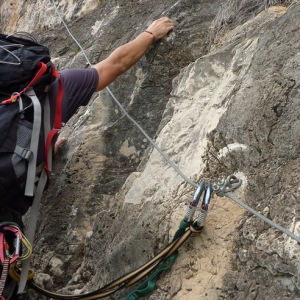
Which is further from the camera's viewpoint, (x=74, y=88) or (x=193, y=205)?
(x=74, y=88)

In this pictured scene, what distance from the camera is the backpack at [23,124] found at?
3.03 metres

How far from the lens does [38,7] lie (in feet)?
25.6

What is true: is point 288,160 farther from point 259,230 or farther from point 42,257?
point 42,257

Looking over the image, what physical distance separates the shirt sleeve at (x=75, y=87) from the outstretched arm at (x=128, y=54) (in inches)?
5.1

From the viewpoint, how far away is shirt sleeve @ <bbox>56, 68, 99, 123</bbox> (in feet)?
11.6

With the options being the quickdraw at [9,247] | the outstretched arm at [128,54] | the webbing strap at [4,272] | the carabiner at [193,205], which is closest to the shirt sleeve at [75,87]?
the outstretched arm at [128,54]

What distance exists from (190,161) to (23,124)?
1.14 m

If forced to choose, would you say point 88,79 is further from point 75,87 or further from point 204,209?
point 204,209

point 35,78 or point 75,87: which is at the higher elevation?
point 35,78

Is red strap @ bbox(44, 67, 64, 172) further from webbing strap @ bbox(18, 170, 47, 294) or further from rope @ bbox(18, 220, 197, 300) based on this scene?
rope @ bbox(18, 220, 197, 300)

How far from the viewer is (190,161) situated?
3.39 meters

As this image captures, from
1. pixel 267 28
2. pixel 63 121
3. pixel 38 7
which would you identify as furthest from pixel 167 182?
pixel 38 7

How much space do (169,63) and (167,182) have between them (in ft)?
5.09

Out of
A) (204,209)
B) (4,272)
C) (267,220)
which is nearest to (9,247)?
(4,272)
